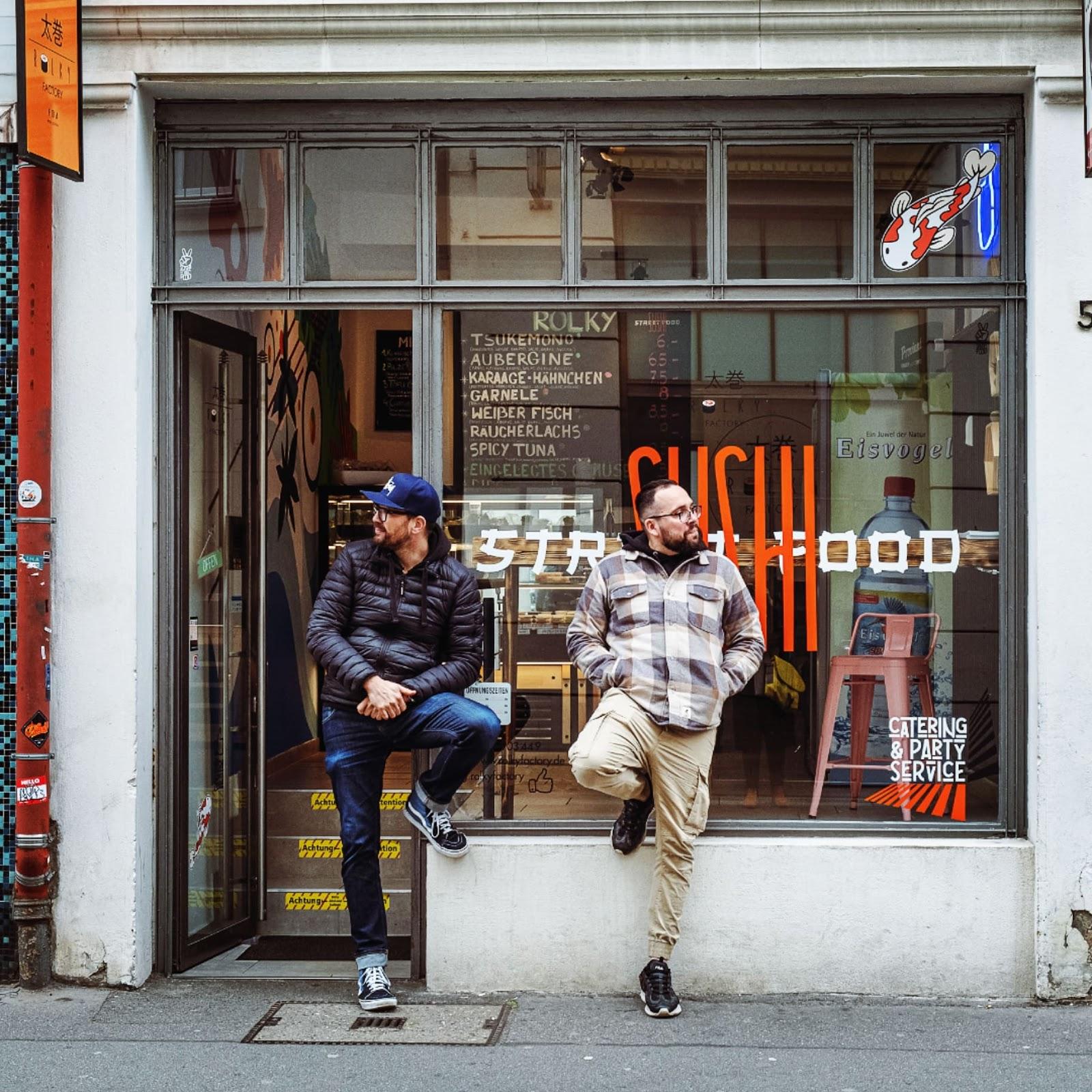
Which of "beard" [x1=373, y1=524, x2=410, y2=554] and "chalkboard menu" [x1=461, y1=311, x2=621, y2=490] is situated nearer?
"beard" [x1=373, y1=524, x2=410, y2=554]

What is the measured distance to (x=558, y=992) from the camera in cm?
582

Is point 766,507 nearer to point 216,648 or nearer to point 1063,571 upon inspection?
point 1063,571

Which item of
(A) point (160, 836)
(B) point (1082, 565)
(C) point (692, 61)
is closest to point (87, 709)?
(A) point (160, 836)

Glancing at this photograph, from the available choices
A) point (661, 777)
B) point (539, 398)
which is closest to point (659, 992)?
point (661, 777)

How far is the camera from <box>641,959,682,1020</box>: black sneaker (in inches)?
216

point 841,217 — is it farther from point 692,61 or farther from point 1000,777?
point 1000,777

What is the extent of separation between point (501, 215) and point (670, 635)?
2067 mm

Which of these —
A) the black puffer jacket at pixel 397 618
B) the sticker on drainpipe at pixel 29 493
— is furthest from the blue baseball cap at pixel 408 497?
the sticker on drainpipe at pixel 29 493

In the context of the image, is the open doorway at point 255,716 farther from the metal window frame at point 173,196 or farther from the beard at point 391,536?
the beard at point 391,536

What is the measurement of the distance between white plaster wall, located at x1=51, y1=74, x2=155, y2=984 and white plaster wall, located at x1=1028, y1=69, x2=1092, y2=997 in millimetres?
3827

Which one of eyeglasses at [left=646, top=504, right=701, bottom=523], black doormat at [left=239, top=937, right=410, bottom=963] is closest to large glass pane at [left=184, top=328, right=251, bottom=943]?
black doormat at [left=239, top=937, right=410, bottom=963]

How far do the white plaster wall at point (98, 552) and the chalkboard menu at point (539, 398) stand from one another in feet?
4.84

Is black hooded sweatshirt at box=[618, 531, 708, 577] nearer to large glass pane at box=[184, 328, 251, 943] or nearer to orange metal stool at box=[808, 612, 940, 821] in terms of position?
orange metal stool at box=[808, 612, 940, 821]

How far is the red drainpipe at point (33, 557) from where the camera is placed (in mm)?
5707
